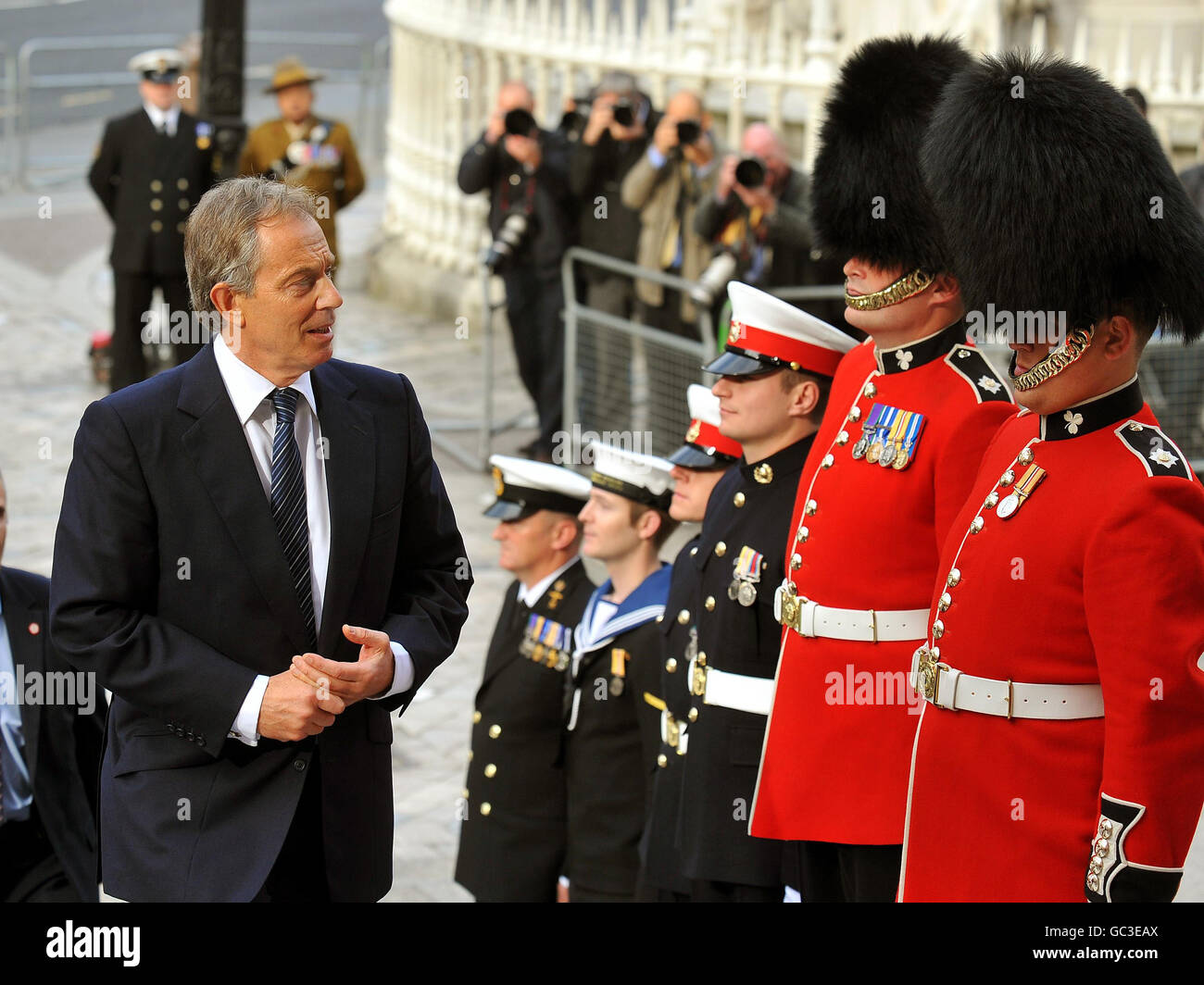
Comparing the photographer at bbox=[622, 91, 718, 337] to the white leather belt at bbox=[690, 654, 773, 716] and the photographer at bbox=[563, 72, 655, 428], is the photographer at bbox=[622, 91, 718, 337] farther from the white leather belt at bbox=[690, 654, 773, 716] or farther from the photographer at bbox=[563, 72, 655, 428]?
the white leather belt at bbox=[690, 654, 773, 716]

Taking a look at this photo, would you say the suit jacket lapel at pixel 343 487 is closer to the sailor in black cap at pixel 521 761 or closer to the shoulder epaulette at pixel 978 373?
the shoulder epaulette at pixel 978 373

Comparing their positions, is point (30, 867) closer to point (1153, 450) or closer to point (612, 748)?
point (612, 748)

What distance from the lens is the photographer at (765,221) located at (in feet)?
27.6

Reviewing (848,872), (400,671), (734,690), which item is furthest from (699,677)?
(400,671)

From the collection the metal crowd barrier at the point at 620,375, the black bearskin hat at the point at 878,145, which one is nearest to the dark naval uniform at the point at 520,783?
the black bearskin hat at the point at 878,145

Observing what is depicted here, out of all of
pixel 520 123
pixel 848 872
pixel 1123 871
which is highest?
pixel 520 123

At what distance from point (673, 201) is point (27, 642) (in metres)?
5.55

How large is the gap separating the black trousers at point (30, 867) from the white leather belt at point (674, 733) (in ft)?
4.80

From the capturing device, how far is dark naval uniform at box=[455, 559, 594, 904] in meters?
5.11

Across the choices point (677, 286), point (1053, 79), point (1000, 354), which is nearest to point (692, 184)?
point (677, 286)

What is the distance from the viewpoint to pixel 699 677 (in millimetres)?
4477

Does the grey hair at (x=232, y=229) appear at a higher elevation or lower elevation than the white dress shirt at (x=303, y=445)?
higher
